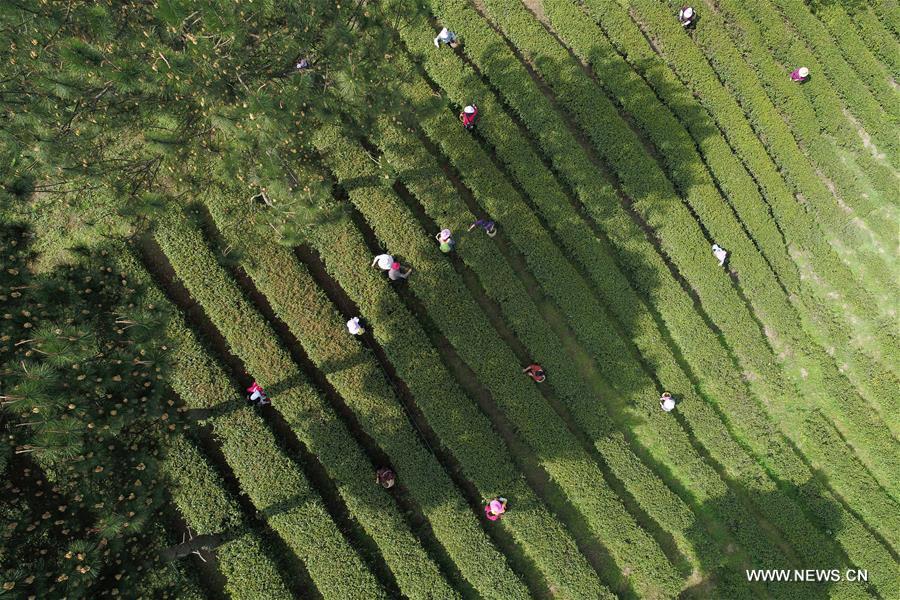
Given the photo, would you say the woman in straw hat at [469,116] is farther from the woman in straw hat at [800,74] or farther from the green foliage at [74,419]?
the woman in straw hat at [800,74]

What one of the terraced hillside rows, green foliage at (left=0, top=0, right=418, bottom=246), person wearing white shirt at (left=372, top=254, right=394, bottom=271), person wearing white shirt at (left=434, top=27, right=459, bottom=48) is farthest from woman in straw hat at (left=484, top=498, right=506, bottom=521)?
person wearing white shirt at (left=434, top=27, right=459, bottom=48)

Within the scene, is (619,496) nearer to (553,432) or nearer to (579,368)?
(553,432)

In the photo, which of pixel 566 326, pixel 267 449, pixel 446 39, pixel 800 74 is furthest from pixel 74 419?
pixel 800 74

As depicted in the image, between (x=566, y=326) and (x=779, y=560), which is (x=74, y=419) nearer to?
(x=566, y=326)

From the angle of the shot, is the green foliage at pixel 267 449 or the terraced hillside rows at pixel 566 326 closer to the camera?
the green foliage at pixel 267 449

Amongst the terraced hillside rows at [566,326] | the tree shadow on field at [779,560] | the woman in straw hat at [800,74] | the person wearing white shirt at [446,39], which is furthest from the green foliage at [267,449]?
the woman in straw hat at [800,74]

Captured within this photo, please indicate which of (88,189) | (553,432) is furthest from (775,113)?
(88,189)
